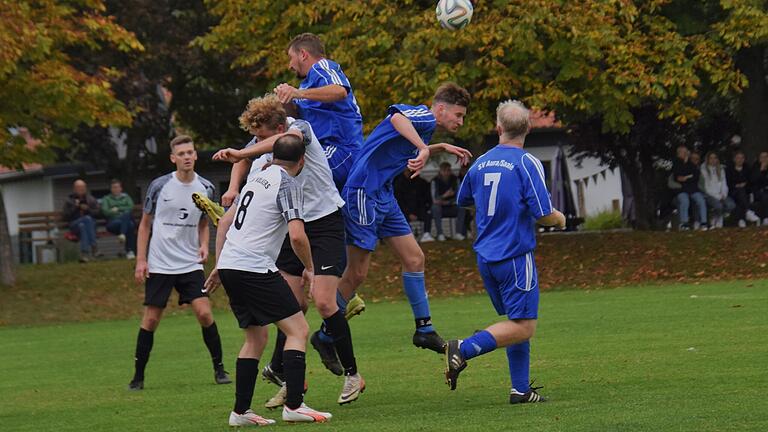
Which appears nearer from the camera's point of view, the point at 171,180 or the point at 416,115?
the point at 416,115

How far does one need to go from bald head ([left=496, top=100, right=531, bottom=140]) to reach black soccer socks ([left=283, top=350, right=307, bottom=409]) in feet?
6.91

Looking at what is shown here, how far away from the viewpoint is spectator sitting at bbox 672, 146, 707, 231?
28.8 meters

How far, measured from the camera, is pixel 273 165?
8883 mm

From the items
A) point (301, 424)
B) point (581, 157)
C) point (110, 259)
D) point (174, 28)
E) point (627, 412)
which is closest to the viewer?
point (627, 412)

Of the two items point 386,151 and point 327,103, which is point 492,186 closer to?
point 386,151

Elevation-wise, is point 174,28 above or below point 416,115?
above

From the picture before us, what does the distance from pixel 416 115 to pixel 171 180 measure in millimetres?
3360

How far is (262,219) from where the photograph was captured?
877cm

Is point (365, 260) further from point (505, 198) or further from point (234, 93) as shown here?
point (234, 93)

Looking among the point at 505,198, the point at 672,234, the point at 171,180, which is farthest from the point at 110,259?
the point at 505,198

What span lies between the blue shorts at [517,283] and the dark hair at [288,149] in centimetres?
152

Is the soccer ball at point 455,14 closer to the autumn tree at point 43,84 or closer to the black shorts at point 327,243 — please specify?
the black shorts at point 327,243

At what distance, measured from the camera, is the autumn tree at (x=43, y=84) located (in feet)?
77.8

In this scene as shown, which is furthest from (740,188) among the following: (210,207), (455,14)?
(210,207)
